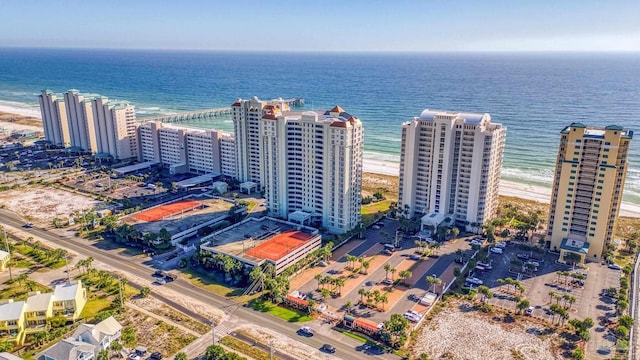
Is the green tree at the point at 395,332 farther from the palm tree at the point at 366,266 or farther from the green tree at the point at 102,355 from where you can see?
the green tree at the point at 102,355

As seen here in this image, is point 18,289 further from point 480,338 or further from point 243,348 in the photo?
point 480,338

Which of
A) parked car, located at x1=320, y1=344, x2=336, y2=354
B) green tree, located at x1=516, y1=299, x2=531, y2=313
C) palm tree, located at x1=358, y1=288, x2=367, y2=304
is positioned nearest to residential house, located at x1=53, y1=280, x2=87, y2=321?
parked car, located at x1=320, y1=344, x2=336, y2=354

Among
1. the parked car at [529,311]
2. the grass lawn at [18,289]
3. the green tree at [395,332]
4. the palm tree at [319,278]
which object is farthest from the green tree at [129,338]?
the parked car at [529,311]

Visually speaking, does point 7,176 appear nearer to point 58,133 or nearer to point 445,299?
point 58,133

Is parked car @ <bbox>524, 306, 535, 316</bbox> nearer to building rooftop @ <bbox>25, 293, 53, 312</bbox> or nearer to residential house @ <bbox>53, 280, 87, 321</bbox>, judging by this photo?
residential house @ <bbox>53, 280, 87, 321</bbox>

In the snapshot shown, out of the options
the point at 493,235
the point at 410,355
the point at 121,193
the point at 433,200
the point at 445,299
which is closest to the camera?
the point at 410,355

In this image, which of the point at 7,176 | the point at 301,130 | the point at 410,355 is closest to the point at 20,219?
the point at 7,176

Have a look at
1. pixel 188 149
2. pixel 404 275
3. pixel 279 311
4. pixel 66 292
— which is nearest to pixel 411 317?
pixel 404 275
